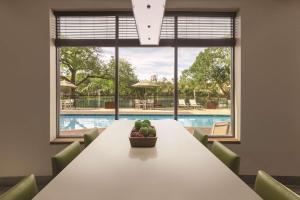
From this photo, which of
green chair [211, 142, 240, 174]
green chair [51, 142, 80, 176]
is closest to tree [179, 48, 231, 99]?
green chair [211, 142, 240, 174]

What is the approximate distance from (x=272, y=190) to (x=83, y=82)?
12.2 ft

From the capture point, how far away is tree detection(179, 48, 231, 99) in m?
4.51

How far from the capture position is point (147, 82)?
15.8 feet

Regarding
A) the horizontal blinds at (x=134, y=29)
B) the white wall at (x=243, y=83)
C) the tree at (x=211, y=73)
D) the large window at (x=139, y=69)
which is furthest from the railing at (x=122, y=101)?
the horizontal blinds at (x=134, y=29)

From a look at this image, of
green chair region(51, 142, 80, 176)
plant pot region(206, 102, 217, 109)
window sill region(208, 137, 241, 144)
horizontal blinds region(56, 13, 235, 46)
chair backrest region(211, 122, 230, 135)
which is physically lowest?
window sill region(208, 137, 241, 144)

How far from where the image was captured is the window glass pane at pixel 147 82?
4.52 metres

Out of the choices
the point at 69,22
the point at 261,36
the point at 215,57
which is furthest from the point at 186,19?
the point at 69,22

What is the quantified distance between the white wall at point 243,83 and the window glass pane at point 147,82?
0.92 metres

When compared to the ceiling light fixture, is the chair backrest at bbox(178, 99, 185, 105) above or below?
below

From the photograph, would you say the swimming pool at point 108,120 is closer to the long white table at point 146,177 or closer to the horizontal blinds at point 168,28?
the horizontal blinds at point 168,28

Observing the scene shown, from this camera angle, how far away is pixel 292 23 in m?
4.09

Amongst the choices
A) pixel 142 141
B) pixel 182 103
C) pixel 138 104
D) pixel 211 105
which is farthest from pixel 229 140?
pixel 142 141

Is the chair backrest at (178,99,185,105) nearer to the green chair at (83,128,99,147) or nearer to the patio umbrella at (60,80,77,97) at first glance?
the patio umbrella at (60,80,77,97)

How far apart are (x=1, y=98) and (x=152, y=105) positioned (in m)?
2.31
